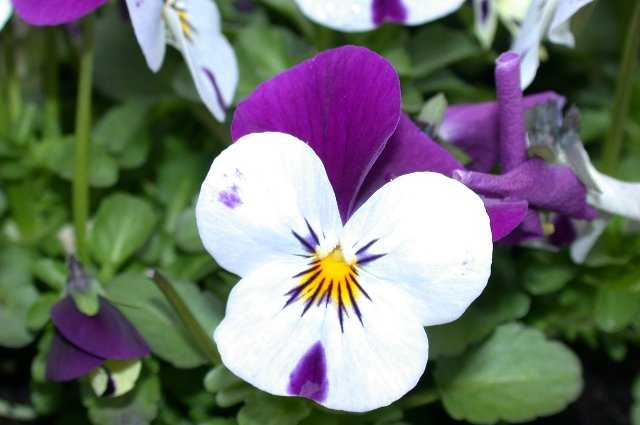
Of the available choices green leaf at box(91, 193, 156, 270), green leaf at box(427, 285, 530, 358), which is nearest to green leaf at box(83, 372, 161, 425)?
green leaf at box(91, 193, 156, 270)

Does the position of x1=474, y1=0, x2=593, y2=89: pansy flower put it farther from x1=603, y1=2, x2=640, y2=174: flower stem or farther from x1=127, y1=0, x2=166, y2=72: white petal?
x1=127, y1=0, x2=166, y2=72: white petal

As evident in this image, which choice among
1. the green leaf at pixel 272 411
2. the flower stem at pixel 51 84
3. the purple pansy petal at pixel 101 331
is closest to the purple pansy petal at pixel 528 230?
the green leaf at pixel 272 411

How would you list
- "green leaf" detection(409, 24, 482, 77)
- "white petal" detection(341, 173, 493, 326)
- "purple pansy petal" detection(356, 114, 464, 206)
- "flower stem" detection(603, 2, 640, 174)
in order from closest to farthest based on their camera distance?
"white petal" detection(341, 173, 493, 326), "purple pansy petal" detection(356, 114, 464, 206), "flower stem" detection(603, 2, 640, 174), "green leaf" detection(409, 24, 482, 77)

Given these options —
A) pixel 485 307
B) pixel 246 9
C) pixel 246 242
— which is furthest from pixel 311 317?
pixel 246 9

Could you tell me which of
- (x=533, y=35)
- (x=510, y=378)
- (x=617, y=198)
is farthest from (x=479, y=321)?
(x=533, y=35)

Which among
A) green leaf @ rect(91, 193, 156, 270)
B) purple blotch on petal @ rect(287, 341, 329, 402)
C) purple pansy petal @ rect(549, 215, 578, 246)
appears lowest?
green leaf @ rect(91, 193, 156, 270)

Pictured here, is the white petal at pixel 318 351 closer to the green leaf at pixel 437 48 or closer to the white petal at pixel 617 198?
the white petal at pixel 617 198

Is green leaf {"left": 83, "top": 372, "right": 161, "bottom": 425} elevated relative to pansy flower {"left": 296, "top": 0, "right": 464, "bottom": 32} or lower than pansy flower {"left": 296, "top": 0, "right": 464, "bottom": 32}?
lower
